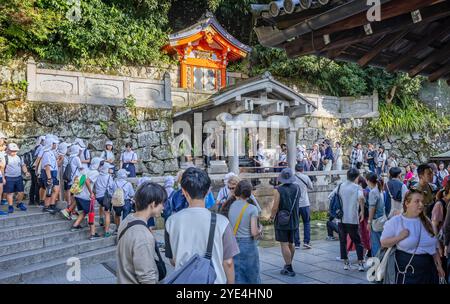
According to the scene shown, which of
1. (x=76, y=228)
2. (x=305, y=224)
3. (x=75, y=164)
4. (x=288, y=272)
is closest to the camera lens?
(x=288, y=272)

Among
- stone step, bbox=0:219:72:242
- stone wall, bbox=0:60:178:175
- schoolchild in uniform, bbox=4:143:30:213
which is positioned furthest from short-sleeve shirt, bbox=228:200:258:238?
stone wall, bbox=0:60:178:175

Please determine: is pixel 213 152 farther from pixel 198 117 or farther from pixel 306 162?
pixel 306 162

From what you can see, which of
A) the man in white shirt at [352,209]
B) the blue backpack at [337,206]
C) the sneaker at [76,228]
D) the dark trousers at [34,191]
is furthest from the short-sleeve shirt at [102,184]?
the man in white shirt at [352,209]

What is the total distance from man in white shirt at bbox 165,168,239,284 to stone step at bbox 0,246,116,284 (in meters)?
4.17

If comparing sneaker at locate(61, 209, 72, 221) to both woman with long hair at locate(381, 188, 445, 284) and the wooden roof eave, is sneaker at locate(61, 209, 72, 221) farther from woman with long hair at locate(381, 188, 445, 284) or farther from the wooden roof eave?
woman with long hair at locate(381, 188, 445, 284)

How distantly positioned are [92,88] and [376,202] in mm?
11879

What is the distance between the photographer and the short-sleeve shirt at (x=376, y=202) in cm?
612

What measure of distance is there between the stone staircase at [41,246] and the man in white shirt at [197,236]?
4197 millimetres

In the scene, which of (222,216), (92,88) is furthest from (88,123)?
(222,216)

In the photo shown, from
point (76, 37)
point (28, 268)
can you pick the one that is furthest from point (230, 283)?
point (76, 37)

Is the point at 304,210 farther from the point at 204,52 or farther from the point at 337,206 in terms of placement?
the point at 204,52

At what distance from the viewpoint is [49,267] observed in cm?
616

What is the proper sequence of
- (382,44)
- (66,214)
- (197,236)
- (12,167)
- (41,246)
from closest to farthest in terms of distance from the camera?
(197,236)
(382,44)
(41,246)
(66,214)
(12,167)

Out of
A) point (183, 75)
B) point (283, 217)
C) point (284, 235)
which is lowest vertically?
point (284, 235)
